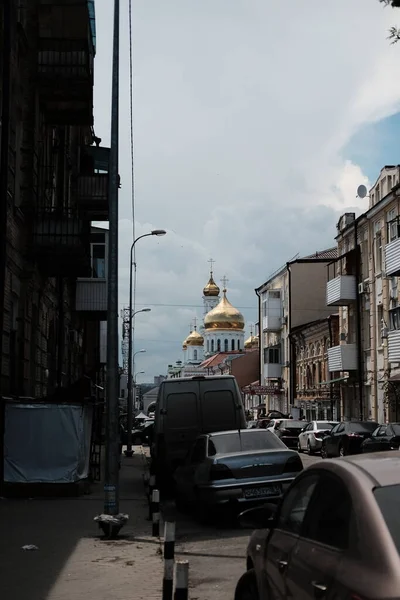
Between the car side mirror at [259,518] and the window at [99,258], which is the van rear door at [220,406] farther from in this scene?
the window at [99,258]

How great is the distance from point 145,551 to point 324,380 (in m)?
44.8

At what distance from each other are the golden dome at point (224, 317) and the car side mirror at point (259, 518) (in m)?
130

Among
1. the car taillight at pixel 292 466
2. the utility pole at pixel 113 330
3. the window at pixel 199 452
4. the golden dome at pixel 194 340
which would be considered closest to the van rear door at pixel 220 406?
the window at pixel 199 452

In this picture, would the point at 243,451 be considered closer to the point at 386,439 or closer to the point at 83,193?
the point at 386,439

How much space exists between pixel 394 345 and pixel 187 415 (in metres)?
19.4

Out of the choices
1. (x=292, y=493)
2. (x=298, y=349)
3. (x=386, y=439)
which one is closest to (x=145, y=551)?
(x=292, y=493)

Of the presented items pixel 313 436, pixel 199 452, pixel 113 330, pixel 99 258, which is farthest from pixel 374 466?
pixel 99 258

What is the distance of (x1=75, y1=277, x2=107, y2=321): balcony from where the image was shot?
29.6 meters

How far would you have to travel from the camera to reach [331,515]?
14.7 ft

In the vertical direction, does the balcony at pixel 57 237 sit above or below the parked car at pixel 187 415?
above

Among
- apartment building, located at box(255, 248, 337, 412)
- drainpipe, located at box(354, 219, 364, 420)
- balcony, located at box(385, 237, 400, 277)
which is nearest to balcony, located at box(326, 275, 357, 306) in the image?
drainpipe, located at box(354, 219, 364, 420)

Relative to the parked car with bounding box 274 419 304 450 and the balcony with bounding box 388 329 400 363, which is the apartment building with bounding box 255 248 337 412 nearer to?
the parked car with bounding box 274 419 304 450

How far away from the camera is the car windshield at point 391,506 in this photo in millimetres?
3911

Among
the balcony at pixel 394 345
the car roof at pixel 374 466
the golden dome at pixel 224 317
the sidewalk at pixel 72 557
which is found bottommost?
the sidewalk at pixel 72 557
